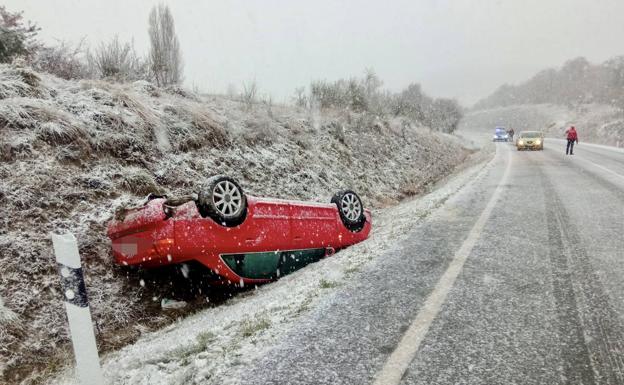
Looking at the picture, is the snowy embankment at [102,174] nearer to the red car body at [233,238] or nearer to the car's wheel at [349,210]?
the red car body at [233,238]

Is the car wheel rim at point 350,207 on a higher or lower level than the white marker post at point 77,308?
lower

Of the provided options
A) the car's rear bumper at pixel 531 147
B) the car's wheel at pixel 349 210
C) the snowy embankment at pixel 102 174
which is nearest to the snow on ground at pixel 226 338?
the snowy embankment at pixel 102 174

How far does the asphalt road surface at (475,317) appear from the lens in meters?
2.72

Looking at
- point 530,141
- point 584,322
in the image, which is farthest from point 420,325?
point 530,141

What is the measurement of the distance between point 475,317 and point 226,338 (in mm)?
1920

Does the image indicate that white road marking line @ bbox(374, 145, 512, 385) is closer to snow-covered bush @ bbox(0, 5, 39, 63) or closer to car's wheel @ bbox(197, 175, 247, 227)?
car's wheel @ bbox(197, 175, 247, 227)

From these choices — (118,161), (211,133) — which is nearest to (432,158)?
(211,133)

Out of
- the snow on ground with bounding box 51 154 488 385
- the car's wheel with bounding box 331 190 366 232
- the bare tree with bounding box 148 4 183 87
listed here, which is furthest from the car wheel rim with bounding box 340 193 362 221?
the bare tree with bounding box 148 4 183 87

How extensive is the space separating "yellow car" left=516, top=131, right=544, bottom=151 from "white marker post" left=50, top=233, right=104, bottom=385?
3106 centimetres

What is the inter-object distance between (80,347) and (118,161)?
5.59 m

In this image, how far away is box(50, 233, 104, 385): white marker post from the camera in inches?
99.8

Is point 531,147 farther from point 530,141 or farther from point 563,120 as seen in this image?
point 563,120

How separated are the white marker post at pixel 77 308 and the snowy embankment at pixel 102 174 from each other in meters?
2.19

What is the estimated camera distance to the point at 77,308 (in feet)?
8.48
